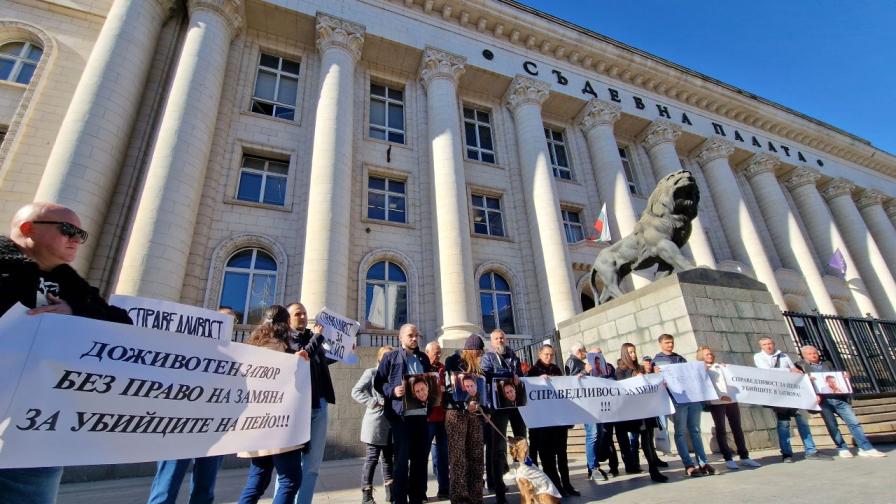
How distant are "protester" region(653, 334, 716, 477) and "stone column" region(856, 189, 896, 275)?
35424 mm

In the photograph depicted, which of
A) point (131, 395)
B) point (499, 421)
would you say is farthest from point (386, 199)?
point (131, 395)

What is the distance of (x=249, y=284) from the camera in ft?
43.4

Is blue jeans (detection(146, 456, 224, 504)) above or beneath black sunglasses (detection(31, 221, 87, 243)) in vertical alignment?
beneath

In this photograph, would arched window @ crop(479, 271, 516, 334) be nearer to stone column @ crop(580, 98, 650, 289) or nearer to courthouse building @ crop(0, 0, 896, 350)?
courthouse building @ crop(0, 0, 896, 350)

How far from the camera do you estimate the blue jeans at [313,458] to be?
362 centimetres

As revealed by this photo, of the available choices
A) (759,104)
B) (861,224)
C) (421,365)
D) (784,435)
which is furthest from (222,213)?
(861,224)

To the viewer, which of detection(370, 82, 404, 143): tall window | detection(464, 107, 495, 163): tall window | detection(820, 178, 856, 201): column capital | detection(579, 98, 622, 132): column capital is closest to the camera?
detection(370, 82, 404, 143): tall window

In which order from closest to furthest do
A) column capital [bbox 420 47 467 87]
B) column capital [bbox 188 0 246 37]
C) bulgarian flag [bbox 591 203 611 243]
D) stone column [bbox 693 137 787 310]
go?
column capital [bbox 188 0 246 37] < bulgarian flag [bbox 591 203 611 243] < column capital [bbox 420 47 467 87] < stone column [bbox 693 137 787 310]

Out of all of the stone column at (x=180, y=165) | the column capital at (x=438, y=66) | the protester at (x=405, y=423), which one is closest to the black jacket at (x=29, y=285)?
the protester at (x=405, y=423)

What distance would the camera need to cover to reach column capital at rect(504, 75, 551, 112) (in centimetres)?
2017

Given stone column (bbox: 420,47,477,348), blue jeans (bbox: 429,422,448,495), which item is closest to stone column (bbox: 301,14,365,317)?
stone column (bbox: 420,47,477,348)

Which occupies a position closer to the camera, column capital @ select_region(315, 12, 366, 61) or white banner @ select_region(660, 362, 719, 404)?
white banner @ select_region(660, 362, 719, 404)

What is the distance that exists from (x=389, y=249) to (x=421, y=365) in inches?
422

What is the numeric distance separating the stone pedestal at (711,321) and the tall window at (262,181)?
40.4ft
